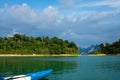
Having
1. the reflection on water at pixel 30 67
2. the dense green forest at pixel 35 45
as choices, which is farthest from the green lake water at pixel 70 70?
the dense green forest at pixel 35 45

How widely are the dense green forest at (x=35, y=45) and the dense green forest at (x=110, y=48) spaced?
2023 centimetres

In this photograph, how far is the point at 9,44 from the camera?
147625 mm

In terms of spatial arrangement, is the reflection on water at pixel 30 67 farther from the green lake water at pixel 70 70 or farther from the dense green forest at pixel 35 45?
the dense green forest at pixel 35 45

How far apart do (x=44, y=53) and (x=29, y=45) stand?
9373 mm

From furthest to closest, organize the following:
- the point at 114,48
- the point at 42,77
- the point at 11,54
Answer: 1. the point at 114,48
2. the point at 11,54
3. the point at 42,77

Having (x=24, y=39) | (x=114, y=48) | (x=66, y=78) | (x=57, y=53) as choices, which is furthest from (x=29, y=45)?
(x=66, y=78)

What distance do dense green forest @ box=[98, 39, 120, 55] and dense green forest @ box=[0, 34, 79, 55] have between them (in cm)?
2023

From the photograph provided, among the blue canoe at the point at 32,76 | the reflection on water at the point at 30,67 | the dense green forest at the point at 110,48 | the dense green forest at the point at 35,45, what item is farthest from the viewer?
A: the dense green forest at the point at 110,48

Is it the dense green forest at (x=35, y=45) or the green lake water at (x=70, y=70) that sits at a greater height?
the dense green forest at (x=35, y=45)

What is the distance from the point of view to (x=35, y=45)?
157000 mm

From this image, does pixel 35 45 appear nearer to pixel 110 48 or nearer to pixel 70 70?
pixel 110 48

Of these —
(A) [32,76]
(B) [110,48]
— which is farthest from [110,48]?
(A) [32,76]

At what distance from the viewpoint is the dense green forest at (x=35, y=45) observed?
14762cm

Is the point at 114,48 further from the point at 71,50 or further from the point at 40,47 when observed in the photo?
the point at 40,47
